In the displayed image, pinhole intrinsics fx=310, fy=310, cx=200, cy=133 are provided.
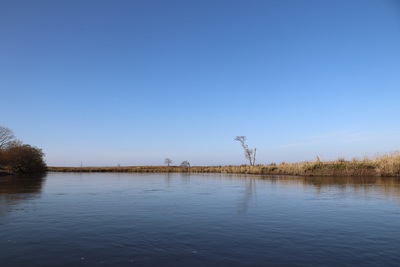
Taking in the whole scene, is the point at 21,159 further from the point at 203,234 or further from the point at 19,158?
the point at 203,234

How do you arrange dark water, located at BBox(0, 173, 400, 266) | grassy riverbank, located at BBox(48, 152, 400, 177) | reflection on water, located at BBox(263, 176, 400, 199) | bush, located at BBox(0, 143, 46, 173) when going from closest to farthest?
dark water, located at BBox(0, 173, 400, 266) → reflection on water, located at BBox(263, 176, 400, 199) → grassy riverbank, located at BBox(48, 152, 400, 177) → bush, located at BBox(0, 143, 46, 173)

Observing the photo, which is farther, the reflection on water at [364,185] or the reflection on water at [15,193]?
the reflection on water at [364,185]

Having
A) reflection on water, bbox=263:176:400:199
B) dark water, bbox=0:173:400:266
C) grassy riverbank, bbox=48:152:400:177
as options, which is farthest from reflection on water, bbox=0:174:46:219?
grassy riverbank, bbox=48:152:400:177

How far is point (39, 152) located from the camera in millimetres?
81812

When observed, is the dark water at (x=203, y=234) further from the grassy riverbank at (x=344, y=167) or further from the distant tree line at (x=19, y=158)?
the distant tree line at (x=19, y=158)

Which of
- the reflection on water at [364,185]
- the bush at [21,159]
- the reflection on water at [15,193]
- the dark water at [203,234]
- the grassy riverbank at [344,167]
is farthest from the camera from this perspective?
the bush at [21,159]

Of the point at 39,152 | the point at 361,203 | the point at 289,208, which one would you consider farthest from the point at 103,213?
the point at 39,152

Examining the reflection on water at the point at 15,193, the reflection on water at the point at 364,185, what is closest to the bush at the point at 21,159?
the reflection on water at the point at 15,193

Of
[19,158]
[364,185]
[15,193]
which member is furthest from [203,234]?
[19,158]

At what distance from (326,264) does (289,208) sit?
26.0 ft

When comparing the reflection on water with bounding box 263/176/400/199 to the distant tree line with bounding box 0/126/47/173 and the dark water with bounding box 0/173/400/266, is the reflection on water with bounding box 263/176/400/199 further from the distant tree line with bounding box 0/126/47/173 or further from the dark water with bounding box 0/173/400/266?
the distant tree line with bounding box 0/126/47/173

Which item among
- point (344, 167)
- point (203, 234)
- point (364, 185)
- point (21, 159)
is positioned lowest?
point (203, 234)

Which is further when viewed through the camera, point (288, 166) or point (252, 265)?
point (288, 166)

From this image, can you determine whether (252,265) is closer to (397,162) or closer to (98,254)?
(98,254)
